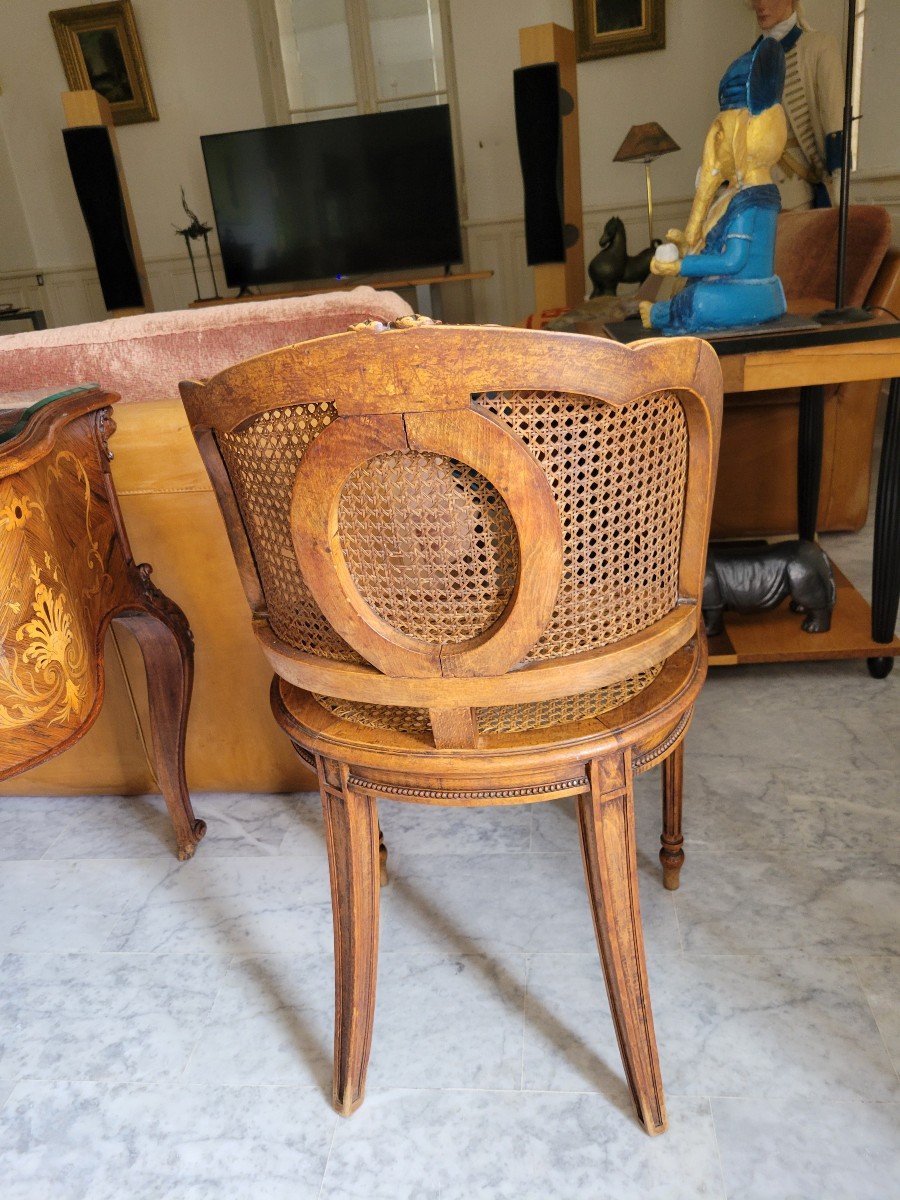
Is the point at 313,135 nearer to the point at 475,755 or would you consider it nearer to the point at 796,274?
the point at 796,274

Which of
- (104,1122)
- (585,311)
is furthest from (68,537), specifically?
(585,311)

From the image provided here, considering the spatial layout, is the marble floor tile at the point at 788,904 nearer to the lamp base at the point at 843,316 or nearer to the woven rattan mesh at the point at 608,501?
the woven rattan mesh at the point at 608,501

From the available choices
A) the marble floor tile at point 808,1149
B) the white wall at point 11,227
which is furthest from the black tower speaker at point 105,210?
the marble floor tile at point 808,1149

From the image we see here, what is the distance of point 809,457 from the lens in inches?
84.0

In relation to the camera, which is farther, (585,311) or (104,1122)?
(585,311)

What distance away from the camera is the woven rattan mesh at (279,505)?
2.42ft

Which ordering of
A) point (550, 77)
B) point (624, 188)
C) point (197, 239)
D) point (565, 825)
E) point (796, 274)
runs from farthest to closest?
1. point (197, 239)
2. point (624, 188)
3. point (550, 77)
4. point (796, 274)
5. point (565, 825)

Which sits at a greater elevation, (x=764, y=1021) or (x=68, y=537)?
(x=68, y=537)

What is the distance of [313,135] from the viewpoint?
5.25 m

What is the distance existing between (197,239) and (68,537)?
5257 millimetres

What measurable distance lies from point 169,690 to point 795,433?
1.81 metres

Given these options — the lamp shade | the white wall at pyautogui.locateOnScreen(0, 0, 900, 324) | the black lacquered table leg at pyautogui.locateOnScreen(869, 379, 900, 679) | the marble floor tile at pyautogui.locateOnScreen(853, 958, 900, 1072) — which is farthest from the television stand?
the marble floor tile at pyautogui.locateOnScreen(853, 958, 900, 1072)

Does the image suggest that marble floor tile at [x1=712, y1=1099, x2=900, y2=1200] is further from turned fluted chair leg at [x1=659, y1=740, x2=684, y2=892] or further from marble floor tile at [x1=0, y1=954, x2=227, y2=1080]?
marble floor tile at [x1=0, y1=954, x2=227, y2=1080]

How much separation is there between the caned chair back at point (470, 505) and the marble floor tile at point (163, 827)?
2.52ft
